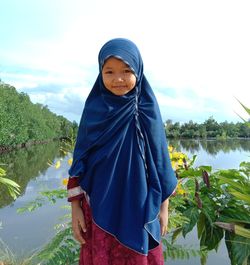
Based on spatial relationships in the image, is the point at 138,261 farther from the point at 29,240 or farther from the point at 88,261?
the point at 29,240

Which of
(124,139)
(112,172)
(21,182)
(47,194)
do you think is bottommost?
(21,182)

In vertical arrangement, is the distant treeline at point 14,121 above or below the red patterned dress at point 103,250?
above

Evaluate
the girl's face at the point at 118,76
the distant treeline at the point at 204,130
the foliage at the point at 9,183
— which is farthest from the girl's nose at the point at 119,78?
the distant treeline at the point at 204,130

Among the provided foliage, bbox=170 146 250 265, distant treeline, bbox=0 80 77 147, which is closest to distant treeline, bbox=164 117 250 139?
distant treeline, bbox=0 80 77 147

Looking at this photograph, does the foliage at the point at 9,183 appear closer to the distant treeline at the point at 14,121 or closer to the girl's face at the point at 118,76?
the girl's face at the point at 118,76

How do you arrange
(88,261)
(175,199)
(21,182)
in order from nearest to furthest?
(88,261)
(175,199)
(21,182)

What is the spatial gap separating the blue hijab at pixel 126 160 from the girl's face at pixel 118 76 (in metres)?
0.02

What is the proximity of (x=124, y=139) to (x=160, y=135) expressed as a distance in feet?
0.47

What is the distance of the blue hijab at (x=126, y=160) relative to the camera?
1.44 meters

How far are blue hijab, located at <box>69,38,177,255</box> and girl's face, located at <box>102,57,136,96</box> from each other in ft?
0.07

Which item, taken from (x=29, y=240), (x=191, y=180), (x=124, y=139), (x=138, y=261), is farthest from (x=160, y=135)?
(x=29, y=240)

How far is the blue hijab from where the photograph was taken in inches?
56.7

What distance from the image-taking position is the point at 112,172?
147 cm

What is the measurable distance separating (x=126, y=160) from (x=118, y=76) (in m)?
0.32
